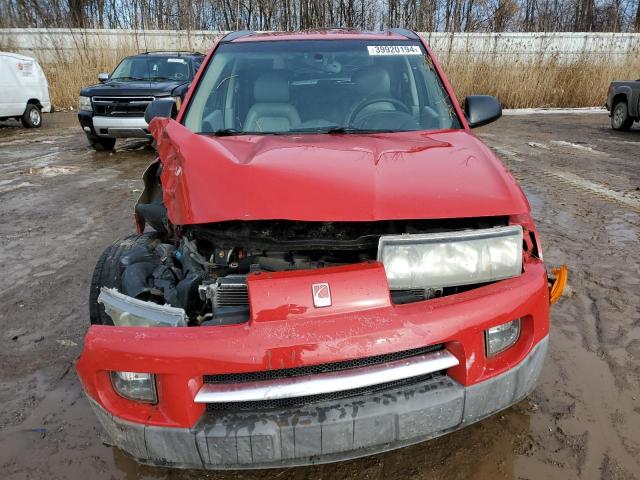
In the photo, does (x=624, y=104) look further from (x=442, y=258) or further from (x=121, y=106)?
(x=442, y=258)

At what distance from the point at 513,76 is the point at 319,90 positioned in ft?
49.6

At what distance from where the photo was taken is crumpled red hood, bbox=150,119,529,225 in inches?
70.7

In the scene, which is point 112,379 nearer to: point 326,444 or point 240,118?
point 326,444

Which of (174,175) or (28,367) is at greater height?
(174,175)

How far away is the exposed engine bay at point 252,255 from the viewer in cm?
179

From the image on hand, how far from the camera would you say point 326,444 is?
1.56 metres

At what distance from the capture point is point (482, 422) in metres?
2.18

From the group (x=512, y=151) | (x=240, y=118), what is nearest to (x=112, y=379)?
(x=240, y=118)

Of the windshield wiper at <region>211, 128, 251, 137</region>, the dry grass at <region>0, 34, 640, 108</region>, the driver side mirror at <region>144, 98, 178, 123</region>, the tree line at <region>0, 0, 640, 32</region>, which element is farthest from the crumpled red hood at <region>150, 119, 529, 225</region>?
the tree line at <region>0, 0, 640, 32</region>

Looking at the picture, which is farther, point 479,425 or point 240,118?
point 240,118

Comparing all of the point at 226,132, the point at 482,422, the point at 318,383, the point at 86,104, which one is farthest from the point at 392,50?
the point at 86,104

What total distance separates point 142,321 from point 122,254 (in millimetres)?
954

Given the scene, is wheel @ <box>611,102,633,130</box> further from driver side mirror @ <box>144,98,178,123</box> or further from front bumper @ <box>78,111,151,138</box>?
driver side mirror @ <box>144,98,178,123</box>

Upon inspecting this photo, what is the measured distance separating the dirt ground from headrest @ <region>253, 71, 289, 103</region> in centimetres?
184
